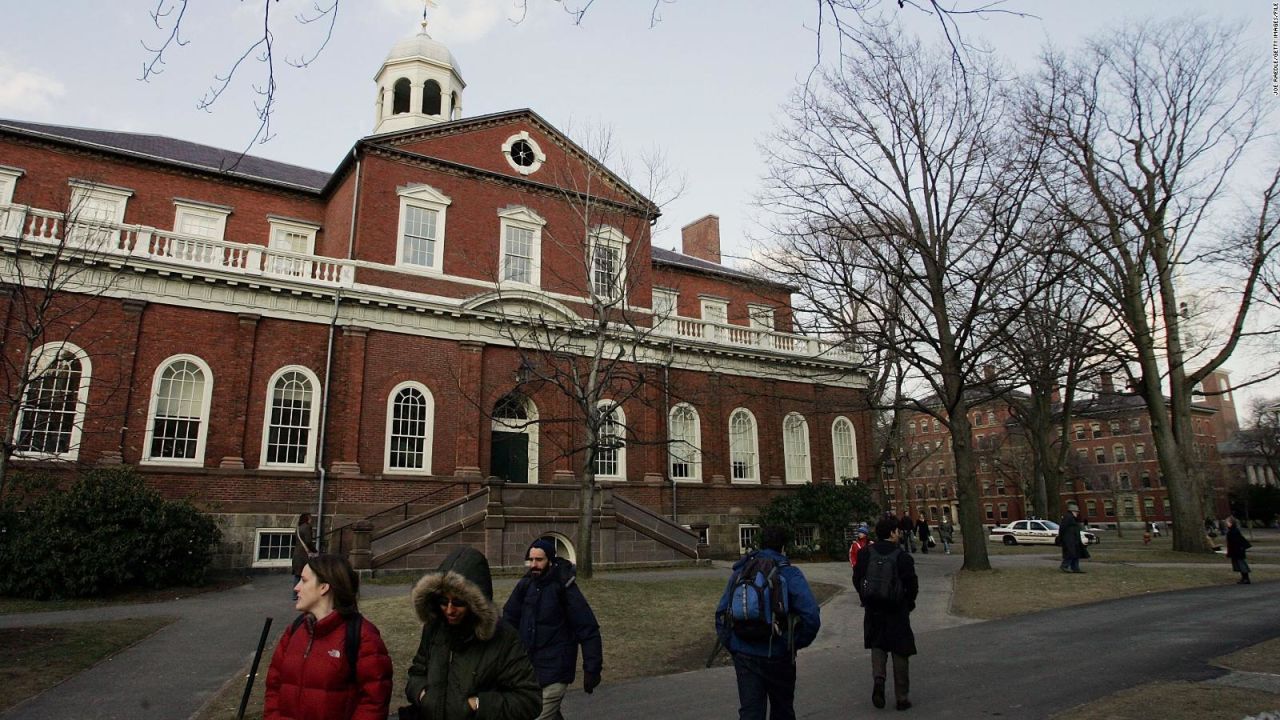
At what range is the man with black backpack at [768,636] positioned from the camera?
523 cm

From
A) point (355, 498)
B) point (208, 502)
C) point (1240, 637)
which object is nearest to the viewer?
point (1240, 637)

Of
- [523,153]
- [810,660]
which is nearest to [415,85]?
[523,153]

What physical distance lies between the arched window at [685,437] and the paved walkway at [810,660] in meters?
12.1

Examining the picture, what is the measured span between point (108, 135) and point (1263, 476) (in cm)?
10828

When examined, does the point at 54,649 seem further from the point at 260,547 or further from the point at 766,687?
the point at 766,687

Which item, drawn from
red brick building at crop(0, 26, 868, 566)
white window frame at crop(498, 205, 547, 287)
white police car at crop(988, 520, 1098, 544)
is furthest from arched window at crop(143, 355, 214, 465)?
white police car at crop(988, 520, 1098, 544)

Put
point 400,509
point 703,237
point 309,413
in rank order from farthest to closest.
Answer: point 703,237
point 309,413
point 400,509

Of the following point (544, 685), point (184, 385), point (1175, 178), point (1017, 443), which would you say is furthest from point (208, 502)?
point (1017, 443)

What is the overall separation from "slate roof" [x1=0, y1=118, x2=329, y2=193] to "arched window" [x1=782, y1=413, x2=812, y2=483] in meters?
19.4

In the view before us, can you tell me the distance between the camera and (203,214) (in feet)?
76.3

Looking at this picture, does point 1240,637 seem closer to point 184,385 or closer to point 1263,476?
point 184,385

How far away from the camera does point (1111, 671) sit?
8.12m

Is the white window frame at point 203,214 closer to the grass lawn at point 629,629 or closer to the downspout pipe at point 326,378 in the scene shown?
the downspout pipe at point 326,378

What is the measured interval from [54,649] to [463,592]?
9.71m
